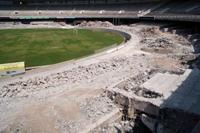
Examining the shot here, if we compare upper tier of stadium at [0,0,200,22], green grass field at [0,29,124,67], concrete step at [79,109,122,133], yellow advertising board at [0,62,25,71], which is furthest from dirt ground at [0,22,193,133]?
upper tier of stadium at [0,0,200,22]

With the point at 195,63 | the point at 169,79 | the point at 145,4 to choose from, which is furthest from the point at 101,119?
the point at 145,4

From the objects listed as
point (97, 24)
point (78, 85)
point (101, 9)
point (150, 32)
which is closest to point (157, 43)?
point (150, 32)

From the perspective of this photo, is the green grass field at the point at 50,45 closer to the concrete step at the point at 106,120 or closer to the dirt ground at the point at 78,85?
the dirt ground at the point at 78,85

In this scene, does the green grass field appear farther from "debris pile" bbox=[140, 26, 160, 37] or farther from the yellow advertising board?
"debris pile" bbox=[140, 26, 160, 37]

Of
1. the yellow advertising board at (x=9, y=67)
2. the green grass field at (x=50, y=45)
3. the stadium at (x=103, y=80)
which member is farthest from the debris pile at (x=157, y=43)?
the yellow advertising board at (x=9, y=67)

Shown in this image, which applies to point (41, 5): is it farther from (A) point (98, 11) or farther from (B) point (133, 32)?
(B) point (133, 32)

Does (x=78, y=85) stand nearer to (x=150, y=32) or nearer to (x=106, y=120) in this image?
(x=106, y=120)
